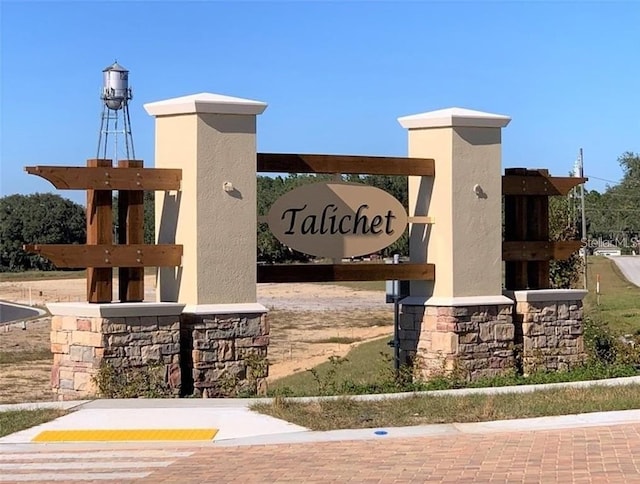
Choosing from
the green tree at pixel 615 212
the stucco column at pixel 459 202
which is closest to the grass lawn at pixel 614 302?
the stucco column at pixel 459 202

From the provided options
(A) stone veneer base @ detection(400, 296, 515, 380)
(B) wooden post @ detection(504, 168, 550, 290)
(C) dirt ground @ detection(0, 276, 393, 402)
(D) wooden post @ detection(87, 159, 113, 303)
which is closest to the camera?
(D) wooden post @ detection(87, 159, 113, 303)

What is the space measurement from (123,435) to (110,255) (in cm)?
374

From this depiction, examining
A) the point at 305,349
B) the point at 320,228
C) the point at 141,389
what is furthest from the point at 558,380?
the point at 305,349

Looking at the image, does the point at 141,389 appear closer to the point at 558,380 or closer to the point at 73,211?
the point at 558,380

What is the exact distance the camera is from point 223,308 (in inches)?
539

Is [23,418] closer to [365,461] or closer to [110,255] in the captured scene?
[110,255]

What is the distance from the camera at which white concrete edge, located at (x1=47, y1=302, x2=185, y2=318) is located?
507 inches

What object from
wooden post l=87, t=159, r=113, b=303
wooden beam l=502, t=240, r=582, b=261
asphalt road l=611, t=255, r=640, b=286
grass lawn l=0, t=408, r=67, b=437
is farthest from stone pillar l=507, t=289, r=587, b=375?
asphalt road l=611, t=255, r=640, b=286

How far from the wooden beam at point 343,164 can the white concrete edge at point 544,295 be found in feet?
7.70

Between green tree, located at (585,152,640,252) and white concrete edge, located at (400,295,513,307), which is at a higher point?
green tree, located at (585,152,640,252)

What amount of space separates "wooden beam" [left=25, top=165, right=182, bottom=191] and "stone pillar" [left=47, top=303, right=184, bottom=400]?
Result: 1549mm

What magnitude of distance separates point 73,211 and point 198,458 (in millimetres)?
85354

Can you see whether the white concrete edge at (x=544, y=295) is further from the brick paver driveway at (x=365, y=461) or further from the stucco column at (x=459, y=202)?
the brick paver driveway at (x=365, y=461)

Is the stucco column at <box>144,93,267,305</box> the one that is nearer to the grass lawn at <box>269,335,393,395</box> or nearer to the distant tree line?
the grass lawn at <box>269,335,393,395</box>
